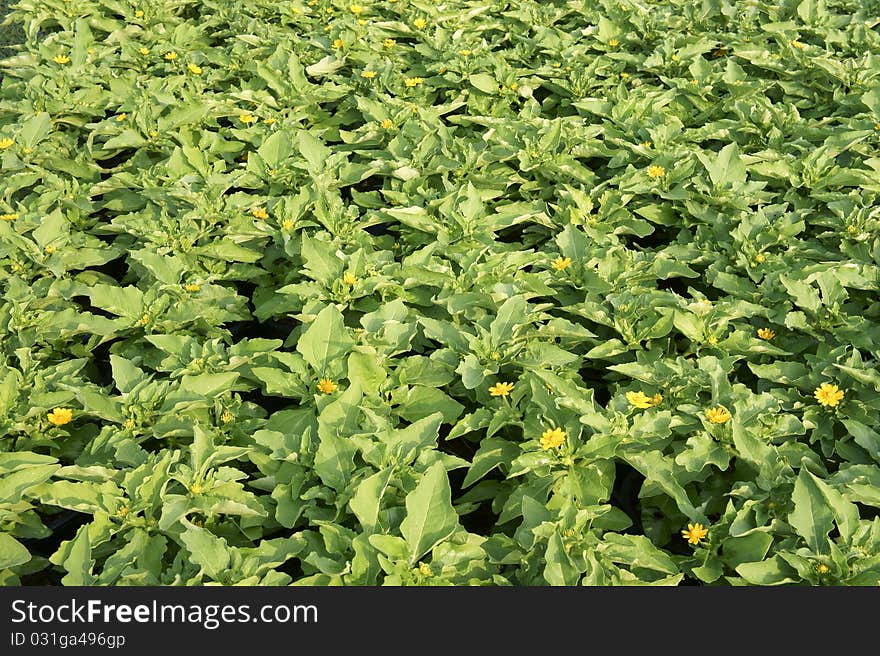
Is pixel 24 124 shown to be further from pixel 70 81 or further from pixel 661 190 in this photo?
pixel 661 190

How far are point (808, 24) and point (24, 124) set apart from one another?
3.66 meters

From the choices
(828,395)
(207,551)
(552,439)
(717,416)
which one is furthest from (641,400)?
(207,551)

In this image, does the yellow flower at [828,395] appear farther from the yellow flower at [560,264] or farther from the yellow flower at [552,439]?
the yellow flower at [560,264]

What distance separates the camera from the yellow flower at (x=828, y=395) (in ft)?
7.72

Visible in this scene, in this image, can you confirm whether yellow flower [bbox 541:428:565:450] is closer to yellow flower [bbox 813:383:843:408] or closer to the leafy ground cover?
the leafy ground cover

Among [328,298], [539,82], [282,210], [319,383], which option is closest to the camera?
[319,383]

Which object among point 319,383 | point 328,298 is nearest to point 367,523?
point 319,383

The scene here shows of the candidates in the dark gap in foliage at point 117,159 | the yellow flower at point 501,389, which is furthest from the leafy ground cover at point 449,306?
the dark gap in foliage at point 117,159

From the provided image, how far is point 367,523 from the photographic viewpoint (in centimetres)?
199

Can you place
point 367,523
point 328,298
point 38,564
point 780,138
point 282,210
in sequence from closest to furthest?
point 367,523, point 38,564, point 328,298, point 282,210, point 780,138

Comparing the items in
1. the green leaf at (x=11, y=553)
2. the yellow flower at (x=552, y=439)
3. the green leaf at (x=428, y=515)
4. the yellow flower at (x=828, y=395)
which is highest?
the yellow flower at (x=828, y=395)

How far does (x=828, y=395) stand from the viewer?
2.37 m

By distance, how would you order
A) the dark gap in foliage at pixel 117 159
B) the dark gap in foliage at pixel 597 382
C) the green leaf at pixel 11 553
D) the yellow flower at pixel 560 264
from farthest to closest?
the dark gap in foliage at pixel 117 159
the yellow flower at pixel 560 264
the dark gap in foliage at pixel 597 382
the green leaf at pixel 11 553

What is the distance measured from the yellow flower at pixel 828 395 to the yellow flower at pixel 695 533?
554 millimetres
